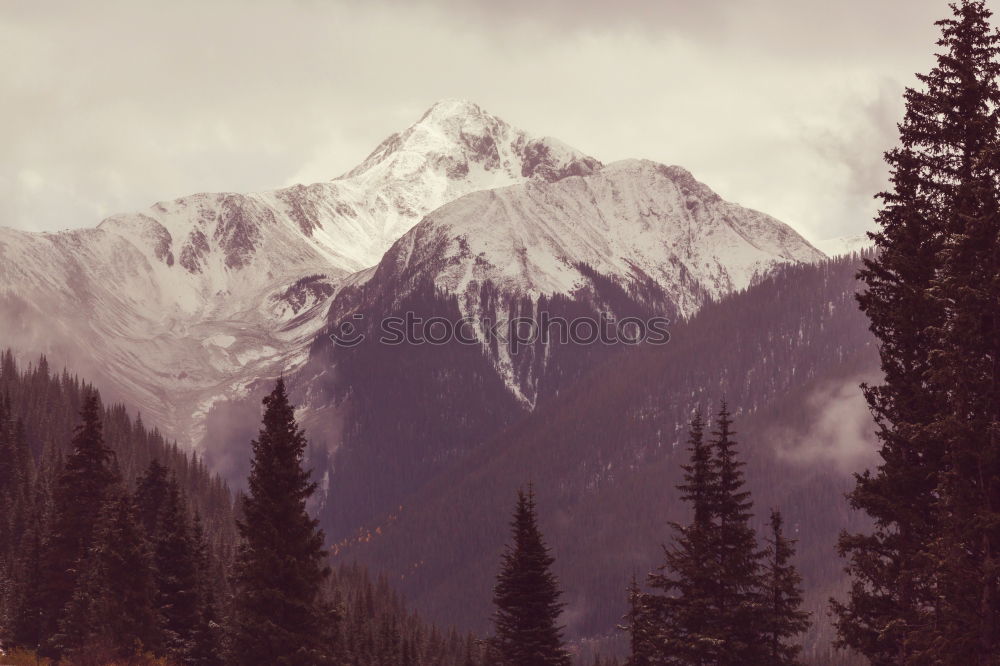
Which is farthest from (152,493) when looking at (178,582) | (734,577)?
(734,577)

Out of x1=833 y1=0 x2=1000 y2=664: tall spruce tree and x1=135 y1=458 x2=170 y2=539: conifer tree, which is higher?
x1=135 y1=458 x2=170 y2=539: conifer tree

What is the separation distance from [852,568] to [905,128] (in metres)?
12.7

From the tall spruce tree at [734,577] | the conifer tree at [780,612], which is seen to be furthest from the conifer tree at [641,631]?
the conifer tree at [780,612]

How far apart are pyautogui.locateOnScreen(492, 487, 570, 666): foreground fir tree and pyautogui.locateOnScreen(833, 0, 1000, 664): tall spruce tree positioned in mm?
19177

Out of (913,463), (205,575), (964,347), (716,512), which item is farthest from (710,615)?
(205,575)

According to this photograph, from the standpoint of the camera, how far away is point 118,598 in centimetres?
6184

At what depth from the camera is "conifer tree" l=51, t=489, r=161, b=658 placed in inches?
2405

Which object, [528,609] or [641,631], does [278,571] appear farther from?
[641,631]

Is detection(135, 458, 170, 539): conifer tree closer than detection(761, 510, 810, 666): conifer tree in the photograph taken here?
No

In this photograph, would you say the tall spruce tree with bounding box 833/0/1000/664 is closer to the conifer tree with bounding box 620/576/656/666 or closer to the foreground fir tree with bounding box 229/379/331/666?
the conifer tree with bounding box 620/576/656/666

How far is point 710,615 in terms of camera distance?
156 ft

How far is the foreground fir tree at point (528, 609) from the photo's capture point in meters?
59.2

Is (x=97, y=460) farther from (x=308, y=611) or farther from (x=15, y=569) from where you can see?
(x=15, y=569)

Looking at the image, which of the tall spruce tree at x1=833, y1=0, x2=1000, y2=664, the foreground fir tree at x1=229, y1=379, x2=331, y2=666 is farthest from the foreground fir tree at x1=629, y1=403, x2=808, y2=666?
the foreground fir tree at x1=229, y1=379, x2=331, y2=666
